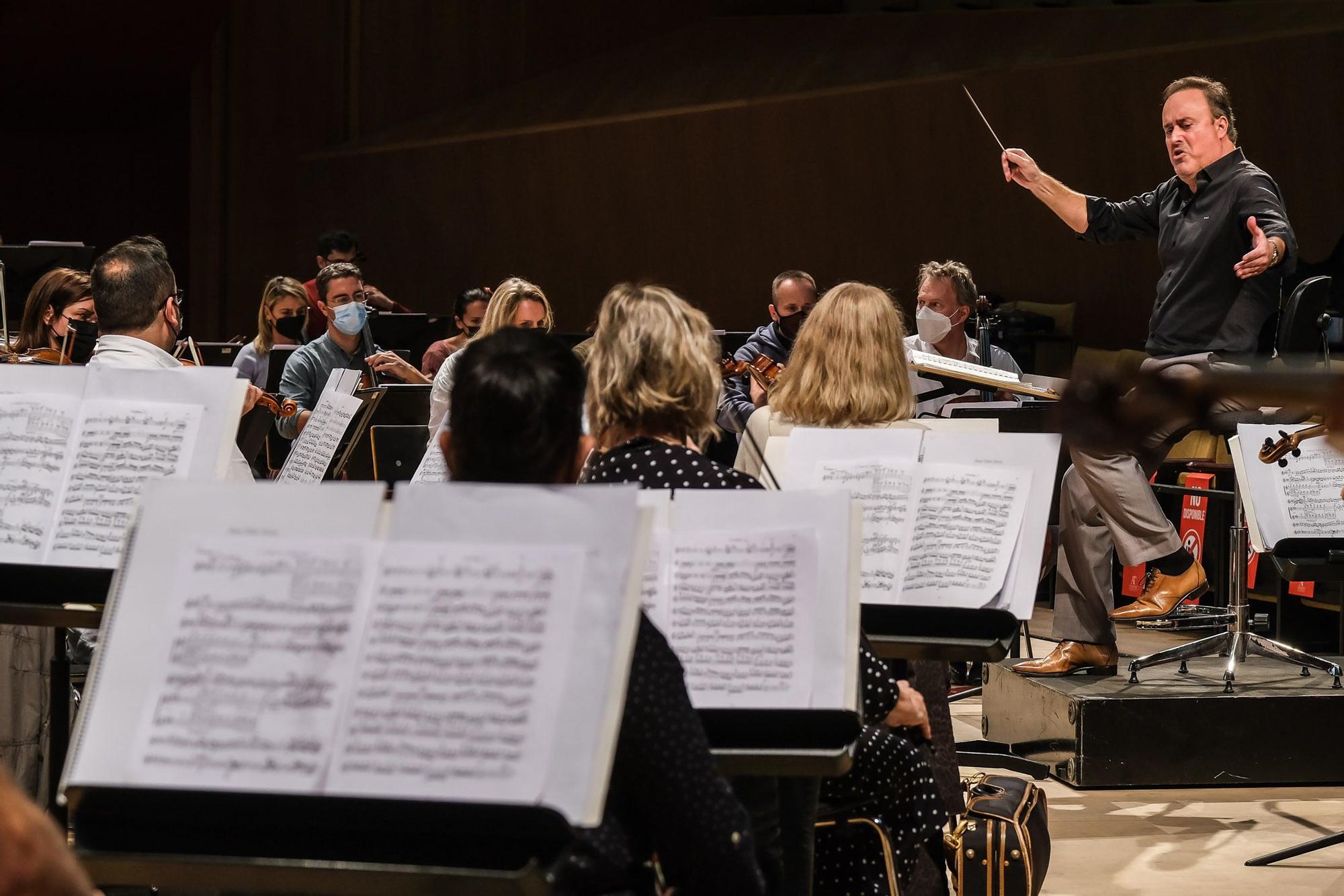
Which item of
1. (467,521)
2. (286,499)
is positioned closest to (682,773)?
(467,521)

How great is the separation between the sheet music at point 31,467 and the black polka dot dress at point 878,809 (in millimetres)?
1453

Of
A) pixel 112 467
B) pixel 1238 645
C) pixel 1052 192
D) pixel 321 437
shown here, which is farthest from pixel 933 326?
pixel 112 467

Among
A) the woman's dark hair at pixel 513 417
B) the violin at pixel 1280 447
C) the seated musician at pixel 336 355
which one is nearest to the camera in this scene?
the woman's dark hair at pixel 513 417

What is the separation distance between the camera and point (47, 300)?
14.9 feet

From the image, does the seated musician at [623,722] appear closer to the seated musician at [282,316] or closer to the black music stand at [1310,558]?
the black music stand at [1310,558]

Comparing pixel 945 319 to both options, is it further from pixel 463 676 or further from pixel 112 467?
pixel 463 676

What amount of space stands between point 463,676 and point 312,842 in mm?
264

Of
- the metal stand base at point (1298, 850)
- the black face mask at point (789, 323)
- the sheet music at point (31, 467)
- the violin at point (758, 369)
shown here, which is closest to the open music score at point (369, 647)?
the sheet music at point (31, 467)

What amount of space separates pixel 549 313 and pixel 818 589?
12.9 feet

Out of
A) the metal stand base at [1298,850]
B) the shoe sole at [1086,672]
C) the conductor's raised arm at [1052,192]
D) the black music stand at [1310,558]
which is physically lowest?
the metal stand base at [1298,850]

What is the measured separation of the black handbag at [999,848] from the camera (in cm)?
317

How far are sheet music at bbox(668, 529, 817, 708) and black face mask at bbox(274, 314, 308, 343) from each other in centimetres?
631

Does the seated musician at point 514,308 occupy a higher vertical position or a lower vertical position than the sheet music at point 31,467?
higher

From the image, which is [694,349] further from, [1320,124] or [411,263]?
[411,263]
